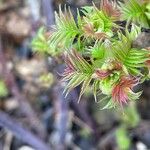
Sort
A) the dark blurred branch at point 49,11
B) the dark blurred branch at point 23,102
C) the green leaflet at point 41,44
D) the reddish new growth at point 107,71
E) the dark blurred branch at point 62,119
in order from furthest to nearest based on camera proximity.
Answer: the dark blurred branch at point 23,102
the dark blurred branch at point 62,119
the dark blurred branch at point 49,11
the green leaflet at point 41,44
the reddish new growth at point 107,71

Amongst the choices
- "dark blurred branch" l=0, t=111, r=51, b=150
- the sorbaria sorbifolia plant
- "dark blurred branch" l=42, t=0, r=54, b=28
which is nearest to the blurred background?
"dark blurred branch" l=0, t=111, r=51, b=150

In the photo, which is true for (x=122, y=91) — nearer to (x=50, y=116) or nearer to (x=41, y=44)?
(x=41, y=44)

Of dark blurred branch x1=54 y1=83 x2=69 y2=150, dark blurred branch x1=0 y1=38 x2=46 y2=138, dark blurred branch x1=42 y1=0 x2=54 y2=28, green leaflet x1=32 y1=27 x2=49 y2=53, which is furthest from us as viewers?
dark blurred branch x1=0 y1=38 x2=46 y2=138

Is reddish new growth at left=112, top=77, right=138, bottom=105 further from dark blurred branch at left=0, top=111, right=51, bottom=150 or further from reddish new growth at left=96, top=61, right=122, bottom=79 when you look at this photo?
dark blurred branch at left=0, top=111, right=51, bottom=150

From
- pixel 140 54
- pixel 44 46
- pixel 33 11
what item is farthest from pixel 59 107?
pixel 140 54

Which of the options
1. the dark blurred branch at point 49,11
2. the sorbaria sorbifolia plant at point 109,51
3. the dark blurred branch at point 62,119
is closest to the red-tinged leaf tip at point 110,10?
the sorbaria sorbifolia plant at point 109,51

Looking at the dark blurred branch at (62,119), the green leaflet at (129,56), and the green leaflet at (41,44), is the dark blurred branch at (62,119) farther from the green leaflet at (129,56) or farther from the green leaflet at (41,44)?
the green leaflet at (129,56)

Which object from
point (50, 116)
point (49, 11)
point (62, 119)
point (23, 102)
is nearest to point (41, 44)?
point (49, 11)
